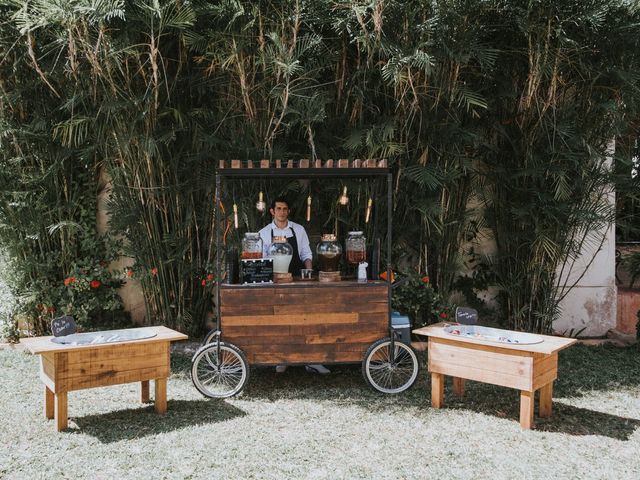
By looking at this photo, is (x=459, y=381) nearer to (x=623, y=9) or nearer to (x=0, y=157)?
(x=623, y=9)

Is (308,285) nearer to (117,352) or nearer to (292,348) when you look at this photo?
(292,348)

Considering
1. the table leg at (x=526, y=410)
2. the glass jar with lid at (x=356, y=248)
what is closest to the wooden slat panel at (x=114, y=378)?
the glass jar with lid at (x=356, y=248)

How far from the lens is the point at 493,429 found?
11.0ft

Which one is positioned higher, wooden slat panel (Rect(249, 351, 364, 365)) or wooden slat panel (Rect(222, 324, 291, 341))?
wooden slat panel (Rect(222, 324, 291, 341))

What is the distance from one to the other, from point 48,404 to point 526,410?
2785 millimetres

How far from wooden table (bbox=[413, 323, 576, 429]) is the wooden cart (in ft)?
1.36

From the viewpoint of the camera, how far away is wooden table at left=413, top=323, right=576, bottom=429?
10.8 ft

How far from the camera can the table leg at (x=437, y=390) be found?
12.2ft

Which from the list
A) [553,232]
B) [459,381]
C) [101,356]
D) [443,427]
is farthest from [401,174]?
[101,356]

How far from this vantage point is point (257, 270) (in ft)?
13.4

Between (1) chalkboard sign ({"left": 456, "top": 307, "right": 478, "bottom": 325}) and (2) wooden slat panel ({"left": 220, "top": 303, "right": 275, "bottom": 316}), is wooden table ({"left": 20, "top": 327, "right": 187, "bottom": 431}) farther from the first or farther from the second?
(1) chalkboard sign ({"left": 456, "top": 307, "right": 478, "bottom": 325})

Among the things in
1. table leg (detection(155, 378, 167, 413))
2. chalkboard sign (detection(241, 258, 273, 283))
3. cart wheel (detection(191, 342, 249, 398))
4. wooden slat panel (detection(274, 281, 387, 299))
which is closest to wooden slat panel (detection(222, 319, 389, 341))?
cart wheel (detection(191, 342, 249, 398))

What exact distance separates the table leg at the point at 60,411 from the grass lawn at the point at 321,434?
0.05m

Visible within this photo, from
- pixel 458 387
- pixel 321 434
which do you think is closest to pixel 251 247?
pixel 321 434
